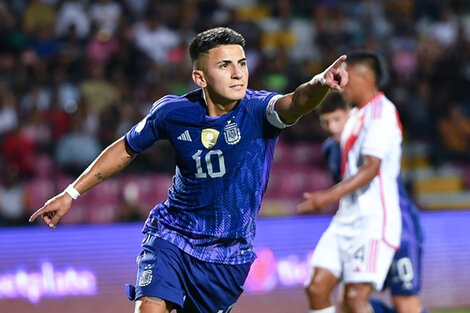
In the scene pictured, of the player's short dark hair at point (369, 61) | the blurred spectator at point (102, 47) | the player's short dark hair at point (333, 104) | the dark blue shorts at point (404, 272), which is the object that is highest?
the blurred spectator at point (102, 47)

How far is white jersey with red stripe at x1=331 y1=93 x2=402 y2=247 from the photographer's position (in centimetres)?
723

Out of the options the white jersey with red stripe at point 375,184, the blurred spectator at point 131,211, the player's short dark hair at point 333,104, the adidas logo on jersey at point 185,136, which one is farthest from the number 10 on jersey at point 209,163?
the blurred spectator at point 131,211

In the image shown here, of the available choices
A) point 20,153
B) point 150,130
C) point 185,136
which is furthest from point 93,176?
point 20,153

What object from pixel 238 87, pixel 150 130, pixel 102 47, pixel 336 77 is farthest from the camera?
pixel 102 47

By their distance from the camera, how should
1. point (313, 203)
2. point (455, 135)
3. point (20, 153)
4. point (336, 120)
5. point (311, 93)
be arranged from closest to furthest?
point (311, 93) < point (313, 203) < point (336, 120) < point (20, 153) < point (455, 135)

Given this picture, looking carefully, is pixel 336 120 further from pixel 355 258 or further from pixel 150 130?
pixel 150 130

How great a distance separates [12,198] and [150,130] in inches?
241

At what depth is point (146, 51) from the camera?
46.1 ft

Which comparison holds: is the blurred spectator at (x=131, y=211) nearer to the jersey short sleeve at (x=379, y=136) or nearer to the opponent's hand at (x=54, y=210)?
the jersey short sleeve at (x=379, y=136)

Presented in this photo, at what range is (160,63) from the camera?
13.9 meters

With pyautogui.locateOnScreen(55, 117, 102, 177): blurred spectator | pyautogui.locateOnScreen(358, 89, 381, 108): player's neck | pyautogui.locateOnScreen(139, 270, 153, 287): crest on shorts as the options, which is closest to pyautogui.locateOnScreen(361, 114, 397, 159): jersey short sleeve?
pyautogui.locateOnScreen(358, 89, 381, 108): player's neck

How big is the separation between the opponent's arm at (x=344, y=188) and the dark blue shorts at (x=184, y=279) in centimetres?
69

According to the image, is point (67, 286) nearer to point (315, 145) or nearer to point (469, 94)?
point (315, 145)

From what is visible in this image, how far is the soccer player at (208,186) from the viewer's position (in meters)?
5.57
